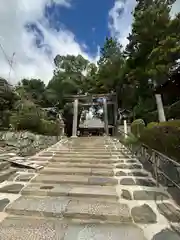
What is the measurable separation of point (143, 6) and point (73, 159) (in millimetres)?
12255

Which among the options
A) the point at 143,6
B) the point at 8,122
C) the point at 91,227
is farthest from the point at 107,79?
the point at 91,227

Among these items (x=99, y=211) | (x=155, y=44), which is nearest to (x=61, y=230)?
(x=99, y=211)

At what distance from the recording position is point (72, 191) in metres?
2.92

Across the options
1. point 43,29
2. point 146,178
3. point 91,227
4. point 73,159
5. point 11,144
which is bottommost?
point 91,227

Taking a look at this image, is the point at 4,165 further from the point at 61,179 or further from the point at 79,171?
the point at 79,171

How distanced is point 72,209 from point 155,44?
34.3 ft

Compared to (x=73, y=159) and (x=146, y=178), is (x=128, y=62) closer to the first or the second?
(x=73, y=159)

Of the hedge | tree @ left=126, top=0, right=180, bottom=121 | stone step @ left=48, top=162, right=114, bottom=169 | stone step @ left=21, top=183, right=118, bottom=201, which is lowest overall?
stone step @ left=21, top=183, right=118, bottom=201

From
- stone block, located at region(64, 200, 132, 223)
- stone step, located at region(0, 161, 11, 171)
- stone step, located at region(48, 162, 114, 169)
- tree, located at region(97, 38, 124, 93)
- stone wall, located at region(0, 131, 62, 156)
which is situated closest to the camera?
stone block, located at region(64, 200, 132, 223)

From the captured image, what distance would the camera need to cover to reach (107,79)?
15125mm

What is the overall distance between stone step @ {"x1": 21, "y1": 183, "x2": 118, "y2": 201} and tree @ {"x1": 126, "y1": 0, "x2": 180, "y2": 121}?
580 cm

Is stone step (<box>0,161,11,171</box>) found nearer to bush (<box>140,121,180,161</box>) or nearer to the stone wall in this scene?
the stone wall

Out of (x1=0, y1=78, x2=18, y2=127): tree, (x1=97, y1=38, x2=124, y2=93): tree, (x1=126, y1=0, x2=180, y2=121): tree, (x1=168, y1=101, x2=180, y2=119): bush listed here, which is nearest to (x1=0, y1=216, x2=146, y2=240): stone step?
(x1=0, y1=78, x2=18, y2=127): tree

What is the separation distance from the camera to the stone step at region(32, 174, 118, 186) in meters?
3.36
